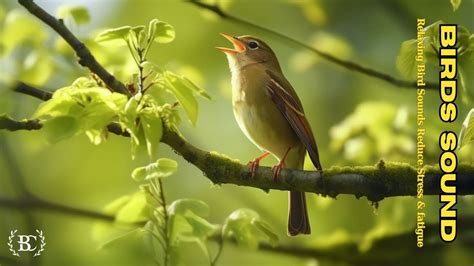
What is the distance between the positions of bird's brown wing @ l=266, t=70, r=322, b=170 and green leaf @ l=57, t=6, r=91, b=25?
1311 mm

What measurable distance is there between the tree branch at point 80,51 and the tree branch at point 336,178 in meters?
0.40

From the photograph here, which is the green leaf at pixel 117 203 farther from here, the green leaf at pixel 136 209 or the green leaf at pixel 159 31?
the green leaf at pixel 159 31

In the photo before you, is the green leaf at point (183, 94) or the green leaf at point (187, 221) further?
the green leaf at point (187, 221)

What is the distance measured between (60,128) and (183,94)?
554 mm

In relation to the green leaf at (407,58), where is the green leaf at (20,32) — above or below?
above

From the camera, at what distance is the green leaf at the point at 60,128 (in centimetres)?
304

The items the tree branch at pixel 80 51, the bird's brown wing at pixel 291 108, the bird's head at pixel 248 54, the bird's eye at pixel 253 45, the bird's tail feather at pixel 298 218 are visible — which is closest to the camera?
the tree branch at pixel 80 51

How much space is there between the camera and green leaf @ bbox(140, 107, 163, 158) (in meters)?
3.05

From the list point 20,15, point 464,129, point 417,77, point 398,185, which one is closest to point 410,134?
point 417,77

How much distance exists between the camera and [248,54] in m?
5.49

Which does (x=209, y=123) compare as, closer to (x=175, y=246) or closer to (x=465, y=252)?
(x=465, y=252)

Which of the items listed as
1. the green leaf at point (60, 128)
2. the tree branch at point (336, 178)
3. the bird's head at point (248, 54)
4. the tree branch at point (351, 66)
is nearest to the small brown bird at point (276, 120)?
the bird's head at point (248, 54)

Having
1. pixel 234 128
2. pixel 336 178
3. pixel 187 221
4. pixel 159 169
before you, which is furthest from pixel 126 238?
pixel 234 128

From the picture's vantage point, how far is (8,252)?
5039 millimetres
